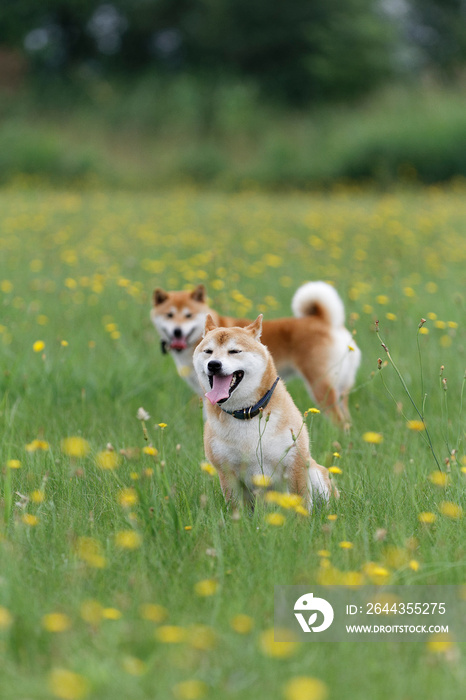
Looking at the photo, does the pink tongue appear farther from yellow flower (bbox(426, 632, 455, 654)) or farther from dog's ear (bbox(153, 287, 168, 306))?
dog's ear (bbox(153, 287, 168, 306))

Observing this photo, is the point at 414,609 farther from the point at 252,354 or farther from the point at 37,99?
the point at 37,99

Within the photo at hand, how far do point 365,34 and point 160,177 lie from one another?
28.1ft

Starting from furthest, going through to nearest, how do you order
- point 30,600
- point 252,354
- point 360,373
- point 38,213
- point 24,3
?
point 24,3 < point 38,213 < point 360,373 < point 252,354 < point 30,600

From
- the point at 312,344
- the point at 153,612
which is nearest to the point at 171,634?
the point at 153,612

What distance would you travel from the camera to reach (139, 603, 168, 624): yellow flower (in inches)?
71.2

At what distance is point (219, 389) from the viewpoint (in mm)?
2781

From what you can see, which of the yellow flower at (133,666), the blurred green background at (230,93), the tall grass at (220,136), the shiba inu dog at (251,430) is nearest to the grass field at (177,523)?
the yellow flower at (133,666)

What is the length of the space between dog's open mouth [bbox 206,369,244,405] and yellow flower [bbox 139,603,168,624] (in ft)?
3.01

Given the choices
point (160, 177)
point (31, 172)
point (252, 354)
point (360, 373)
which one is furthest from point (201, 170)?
point (252, 354)

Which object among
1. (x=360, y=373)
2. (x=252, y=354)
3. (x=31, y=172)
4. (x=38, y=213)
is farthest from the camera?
(x=31, y=172)

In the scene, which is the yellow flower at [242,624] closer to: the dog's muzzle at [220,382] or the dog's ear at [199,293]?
the dog's muzzle at [220,382]

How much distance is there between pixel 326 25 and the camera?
22984mm

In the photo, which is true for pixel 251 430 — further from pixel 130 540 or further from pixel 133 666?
pixel 133 666

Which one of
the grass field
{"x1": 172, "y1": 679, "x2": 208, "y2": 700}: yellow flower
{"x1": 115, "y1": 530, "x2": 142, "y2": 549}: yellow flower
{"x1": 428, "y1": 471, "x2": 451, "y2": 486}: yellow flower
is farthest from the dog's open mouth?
{"x1": 172, "y1": 679, "x2": 208, "y2": 700}: yellow flower
